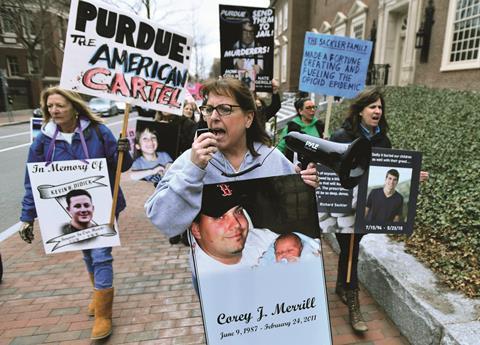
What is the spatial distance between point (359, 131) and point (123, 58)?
218 centimetres

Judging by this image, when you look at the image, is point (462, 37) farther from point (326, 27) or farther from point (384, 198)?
point (326, 27)

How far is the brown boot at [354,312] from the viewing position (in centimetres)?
288

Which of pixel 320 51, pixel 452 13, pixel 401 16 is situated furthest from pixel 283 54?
pixel 320 51

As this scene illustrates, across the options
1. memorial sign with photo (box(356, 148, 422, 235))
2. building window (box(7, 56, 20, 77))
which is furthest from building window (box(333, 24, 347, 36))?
building window (box(7, 56, 20, 77))

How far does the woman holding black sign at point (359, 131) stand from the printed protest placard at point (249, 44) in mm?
2689

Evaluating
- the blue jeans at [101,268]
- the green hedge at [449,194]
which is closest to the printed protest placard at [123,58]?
the blue jeans at [101,268]

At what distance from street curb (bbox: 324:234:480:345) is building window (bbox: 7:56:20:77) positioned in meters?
40.5

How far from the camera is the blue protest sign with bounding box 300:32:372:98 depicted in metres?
4.38

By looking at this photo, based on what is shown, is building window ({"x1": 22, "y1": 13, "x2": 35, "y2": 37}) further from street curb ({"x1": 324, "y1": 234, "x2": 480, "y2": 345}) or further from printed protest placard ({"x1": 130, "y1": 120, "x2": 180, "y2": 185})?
street curb ({"x1": 324, "y1": 234, "x2": 480, "y2": 345})

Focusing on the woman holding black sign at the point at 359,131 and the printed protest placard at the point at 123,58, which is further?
the woman holding black sign at the point at 359,131

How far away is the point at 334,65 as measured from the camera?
4418 millimetres

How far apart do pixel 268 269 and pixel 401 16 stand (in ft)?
67.0

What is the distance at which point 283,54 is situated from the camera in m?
36.0

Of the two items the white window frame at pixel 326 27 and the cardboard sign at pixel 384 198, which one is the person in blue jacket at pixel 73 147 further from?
the white window frame at pixel 326 27
